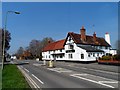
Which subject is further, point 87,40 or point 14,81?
point 87,40

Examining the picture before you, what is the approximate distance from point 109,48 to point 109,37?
6869mm

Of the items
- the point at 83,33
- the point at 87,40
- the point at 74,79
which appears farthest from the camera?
the point at 87,40

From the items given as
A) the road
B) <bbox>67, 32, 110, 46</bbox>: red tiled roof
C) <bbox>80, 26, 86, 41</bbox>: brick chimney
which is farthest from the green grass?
<bbox>80, 26, 86, 41</bbox>: brick chimney

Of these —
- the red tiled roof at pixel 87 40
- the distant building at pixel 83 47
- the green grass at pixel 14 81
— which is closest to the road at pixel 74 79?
the green grass at pixel 14 81

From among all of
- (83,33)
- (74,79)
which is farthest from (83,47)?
(74,79)

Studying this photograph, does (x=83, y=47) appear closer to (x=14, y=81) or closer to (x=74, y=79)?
(x=74, y=79)

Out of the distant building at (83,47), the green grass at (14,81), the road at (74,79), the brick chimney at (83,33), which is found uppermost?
the brick chimney at (83,33)

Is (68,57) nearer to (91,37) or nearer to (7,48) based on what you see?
(91,37)

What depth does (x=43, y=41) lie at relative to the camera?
136750 millimetres

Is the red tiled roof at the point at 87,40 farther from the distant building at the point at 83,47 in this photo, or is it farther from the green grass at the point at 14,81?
the green grass at the point at 14,81

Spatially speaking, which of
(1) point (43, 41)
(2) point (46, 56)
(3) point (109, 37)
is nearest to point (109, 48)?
(3) point (109, 37)

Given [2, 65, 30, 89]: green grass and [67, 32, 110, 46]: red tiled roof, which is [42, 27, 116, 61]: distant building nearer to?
[67, 32, 110, 46]: red tiled roof

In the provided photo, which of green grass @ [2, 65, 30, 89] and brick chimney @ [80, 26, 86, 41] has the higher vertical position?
brick chimney @ [80, 26, 86, 41]

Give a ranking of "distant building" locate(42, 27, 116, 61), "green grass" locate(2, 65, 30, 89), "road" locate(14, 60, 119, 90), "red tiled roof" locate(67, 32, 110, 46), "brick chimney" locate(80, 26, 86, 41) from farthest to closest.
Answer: "brick chimney" locate(80, 26, 86, 41)
"red tiled roof" locate(67, 32, 110, 46)
"distant building" locate(42, 27, 116, 61)
"road" locate(14, 60, 119, 90)
"green grass" locate(2, 65, 30, 89)
